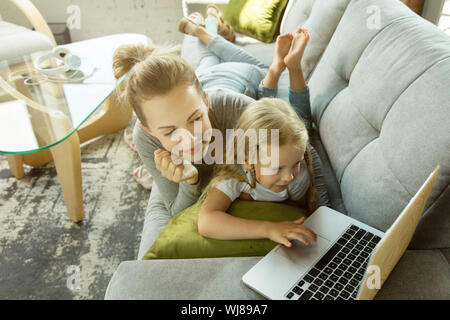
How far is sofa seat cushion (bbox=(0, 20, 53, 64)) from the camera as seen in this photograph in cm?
218

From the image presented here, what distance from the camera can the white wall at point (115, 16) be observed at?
3.01 meters

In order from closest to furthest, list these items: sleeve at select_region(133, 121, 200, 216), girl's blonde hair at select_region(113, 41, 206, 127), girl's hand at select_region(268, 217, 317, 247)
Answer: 1. girl's hand at select_region(268, 217, 317, 247)
2. girl's blonde hair at select_region(113, 41, 206, 127)
3. sleeve at select_region(133, 121, 200, 216)

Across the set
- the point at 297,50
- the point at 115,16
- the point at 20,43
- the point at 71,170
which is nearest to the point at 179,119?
the point at 297,50

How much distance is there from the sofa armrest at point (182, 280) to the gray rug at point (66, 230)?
26.9 inches

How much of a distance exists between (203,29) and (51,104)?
843mm

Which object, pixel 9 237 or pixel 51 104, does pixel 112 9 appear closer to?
pixel 51 104

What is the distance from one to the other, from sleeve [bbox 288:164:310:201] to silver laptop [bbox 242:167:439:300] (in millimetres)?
126

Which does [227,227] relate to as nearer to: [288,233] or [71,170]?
[288,233]

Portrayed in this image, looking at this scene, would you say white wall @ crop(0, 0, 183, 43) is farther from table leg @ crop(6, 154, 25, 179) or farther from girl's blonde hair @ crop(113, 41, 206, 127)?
girl's blonde hair @ crop(113, 41, 206, 127)

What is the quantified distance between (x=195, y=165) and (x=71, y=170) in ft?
2.09

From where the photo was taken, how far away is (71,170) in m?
1.45

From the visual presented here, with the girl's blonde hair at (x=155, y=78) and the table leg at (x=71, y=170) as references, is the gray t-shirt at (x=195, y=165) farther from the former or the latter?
the table leg at (x=71, y=170)

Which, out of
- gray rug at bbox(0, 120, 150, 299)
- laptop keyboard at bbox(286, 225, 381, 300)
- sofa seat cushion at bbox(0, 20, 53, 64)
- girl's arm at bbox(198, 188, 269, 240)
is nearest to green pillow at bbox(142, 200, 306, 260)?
girl's arm at bbox(198, 188, 269, 240)
